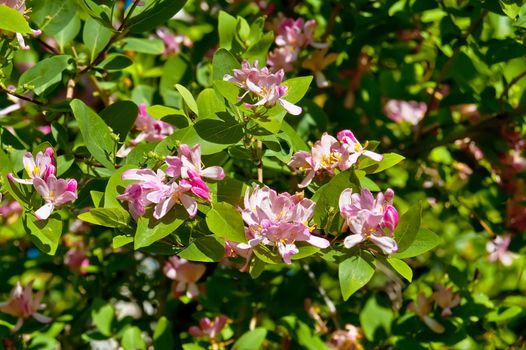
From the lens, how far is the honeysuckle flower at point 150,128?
1357 mm

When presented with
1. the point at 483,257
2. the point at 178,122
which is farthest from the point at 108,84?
the point at 483,257

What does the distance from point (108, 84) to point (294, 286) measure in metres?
0.64

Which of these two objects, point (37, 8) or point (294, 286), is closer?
point (37, 8)

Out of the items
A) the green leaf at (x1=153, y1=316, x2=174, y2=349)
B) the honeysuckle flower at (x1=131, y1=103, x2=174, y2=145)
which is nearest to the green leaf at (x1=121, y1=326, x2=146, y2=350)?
the green leaf at (x1=153, y1=316, x2=174, y2=349)

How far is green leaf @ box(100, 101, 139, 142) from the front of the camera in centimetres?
123

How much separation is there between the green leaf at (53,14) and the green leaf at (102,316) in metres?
0.59

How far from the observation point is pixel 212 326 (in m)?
1.51

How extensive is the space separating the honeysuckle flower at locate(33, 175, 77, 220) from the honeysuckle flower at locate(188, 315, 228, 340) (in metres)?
0.55

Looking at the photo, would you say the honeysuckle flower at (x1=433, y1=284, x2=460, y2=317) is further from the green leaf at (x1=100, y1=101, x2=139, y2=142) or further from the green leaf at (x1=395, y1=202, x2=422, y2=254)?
the green leaf at (x1=100, y1=101, x2=139, y2=142)

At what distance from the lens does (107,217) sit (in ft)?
3.26

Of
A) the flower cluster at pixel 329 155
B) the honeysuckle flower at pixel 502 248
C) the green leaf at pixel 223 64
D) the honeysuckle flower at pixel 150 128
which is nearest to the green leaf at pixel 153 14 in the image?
the green leaf at pixel 223 64

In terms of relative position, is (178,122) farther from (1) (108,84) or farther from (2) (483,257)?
(2) (483,257)

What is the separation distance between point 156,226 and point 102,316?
68cm

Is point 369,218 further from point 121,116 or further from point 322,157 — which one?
point 121,116
